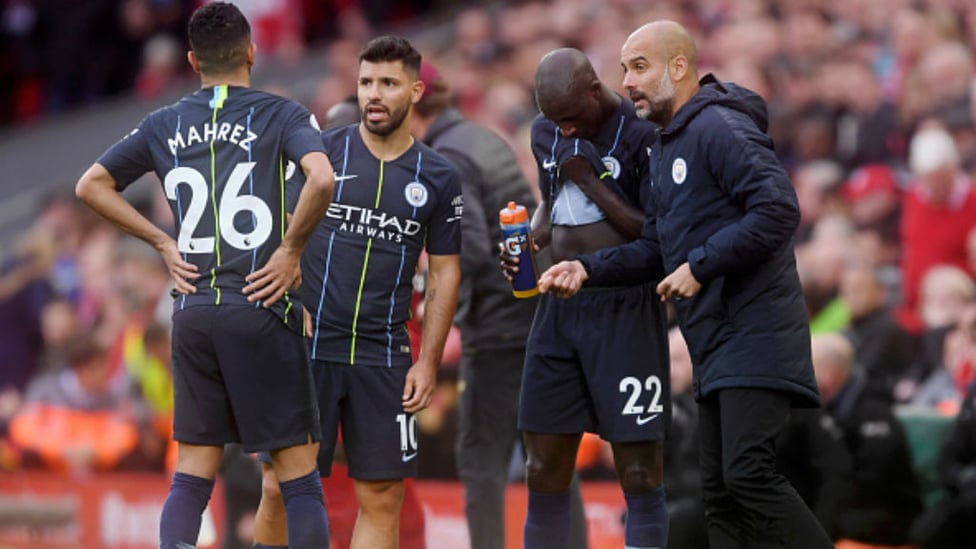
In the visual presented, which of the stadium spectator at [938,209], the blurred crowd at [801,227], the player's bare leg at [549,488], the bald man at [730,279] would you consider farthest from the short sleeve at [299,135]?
the stadium spectator at [938,209]

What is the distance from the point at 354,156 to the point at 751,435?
2065mm

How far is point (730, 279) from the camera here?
6.48 metres

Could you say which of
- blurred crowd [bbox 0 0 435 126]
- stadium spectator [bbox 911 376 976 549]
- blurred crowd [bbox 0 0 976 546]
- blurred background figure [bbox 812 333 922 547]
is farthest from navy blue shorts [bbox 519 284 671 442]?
blurred crowd [bbox 0 0 435 126]

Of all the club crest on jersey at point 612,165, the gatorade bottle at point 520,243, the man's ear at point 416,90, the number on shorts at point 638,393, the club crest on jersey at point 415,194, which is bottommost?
the number on shorts at point 638,393

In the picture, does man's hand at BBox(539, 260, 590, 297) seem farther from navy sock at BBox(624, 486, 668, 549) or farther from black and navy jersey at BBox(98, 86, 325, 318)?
black and navy jersey at BBox(98, 86, 325, 318)

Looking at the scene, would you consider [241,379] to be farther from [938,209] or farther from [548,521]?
[938,209]

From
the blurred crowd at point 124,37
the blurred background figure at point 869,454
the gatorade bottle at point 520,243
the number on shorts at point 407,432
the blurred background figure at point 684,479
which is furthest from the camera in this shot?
the blurred crowd at point 124,37

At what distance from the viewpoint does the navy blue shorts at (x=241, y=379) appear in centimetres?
656

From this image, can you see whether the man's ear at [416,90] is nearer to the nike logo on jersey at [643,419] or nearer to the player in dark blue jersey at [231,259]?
the player in dark blue jersey at [231,259]

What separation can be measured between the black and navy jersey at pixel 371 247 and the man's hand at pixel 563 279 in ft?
2.01

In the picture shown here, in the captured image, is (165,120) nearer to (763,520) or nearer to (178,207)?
(178,207)

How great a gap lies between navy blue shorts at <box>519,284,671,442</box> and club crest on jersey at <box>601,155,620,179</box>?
0.49m

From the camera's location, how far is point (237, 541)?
1070 centimetres

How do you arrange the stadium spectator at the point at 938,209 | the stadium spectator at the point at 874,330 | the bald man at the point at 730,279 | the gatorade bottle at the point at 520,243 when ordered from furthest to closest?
the stadium spectator at the point at 938,209 → the stadium spectator at the point at 874,330 → the gatorade bottle at the point at 520,243 → the bald man at the point at 730,279
